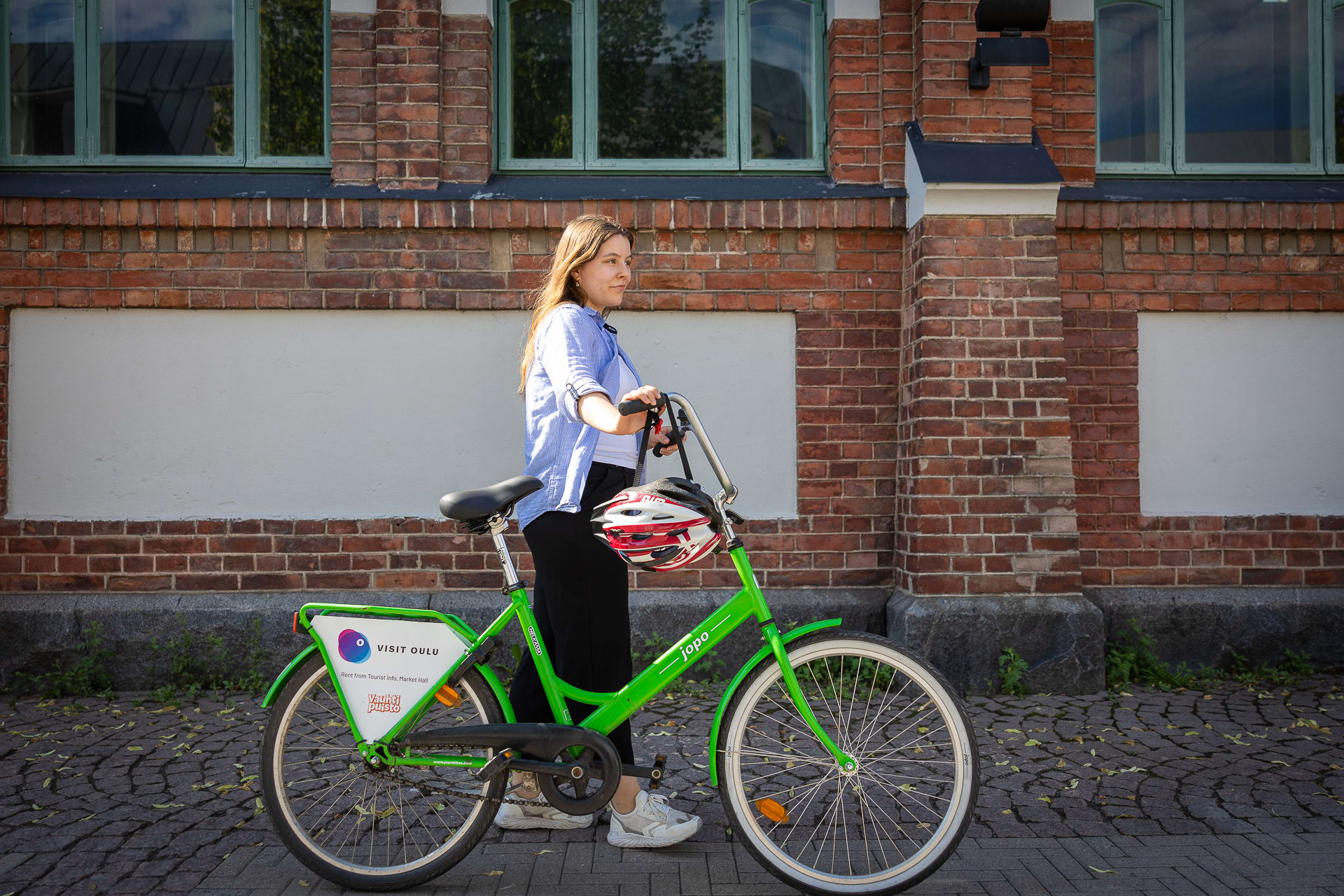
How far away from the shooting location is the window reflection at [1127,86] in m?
5.72

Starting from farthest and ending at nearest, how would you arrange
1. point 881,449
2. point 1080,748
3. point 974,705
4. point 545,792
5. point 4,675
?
point 881,449
point 4,675
point 974,705
point 1080,748
point 545,792

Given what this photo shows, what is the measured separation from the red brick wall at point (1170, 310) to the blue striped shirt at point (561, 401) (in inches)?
134

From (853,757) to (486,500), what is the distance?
1240 millimetres

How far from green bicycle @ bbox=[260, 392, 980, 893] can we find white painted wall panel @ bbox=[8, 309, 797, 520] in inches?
99.2

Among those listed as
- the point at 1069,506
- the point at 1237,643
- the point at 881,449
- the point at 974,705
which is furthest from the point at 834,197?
the point at 1237,643

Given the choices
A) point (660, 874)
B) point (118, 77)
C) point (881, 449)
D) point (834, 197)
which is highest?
point (118, 77)

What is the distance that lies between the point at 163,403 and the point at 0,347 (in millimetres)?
854

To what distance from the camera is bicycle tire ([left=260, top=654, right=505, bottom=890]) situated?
9.15 ft

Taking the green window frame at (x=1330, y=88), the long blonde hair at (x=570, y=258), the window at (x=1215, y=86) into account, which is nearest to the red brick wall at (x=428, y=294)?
the window at (x=1215, y=86)

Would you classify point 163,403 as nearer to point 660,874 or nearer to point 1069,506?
point 660,874

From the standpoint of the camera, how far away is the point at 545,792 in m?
2.75

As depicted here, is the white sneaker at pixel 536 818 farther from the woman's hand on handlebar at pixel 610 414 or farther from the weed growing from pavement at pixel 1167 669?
the weed growing from pavement at pixel 1167 669

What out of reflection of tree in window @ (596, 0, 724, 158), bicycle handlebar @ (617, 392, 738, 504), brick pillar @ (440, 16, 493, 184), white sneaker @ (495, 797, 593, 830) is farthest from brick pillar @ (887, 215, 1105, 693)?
bicycle handlebar @ (617, 392, 738, 504)

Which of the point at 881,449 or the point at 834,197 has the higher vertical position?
the point at 834,197
